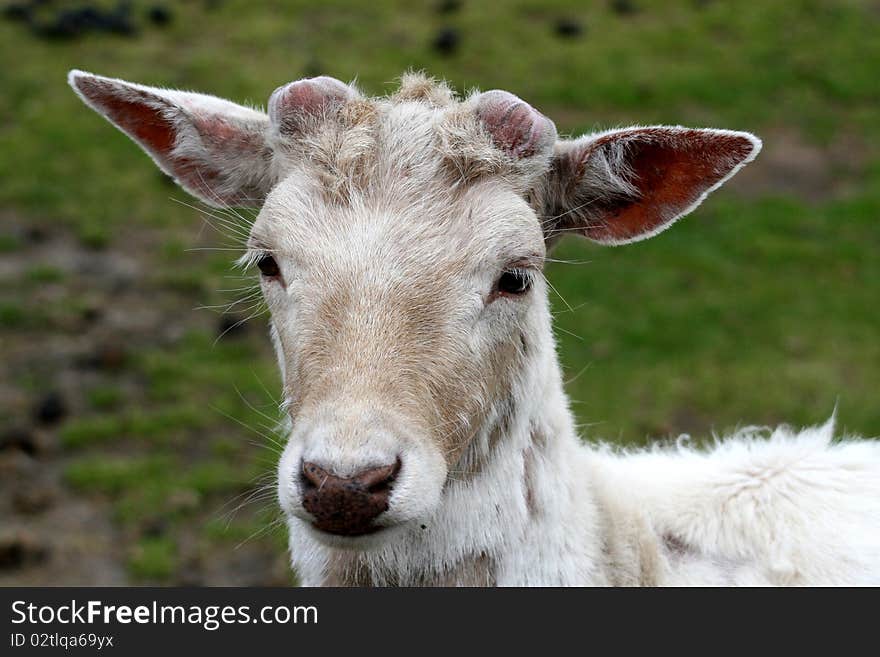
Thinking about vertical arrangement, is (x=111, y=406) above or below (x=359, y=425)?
below

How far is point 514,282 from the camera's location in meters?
4.08

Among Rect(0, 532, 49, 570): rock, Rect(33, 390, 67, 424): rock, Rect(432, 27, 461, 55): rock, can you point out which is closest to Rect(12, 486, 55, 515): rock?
Rect(0, 532, 49, 570): rock

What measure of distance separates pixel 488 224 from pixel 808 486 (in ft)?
7.08

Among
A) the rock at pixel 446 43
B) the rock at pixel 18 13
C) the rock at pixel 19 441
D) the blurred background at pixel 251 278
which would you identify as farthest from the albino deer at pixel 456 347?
the rock at pixel 18 13

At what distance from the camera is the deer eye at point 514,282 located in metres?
4.04

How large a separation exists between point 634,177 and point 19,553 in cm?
593

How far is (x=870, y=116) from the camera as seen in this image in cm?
1605

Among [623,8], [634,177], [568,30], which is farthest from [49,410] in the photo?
[623,8]

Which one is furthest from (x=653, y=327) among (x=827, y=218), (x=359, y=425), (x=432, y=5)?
(x=432, y=5)

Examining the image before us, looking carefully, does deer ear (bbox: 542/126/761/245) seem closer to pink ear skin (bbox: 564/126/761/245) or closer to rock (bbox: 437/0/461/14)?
pink ear skin (bbox: 564/126/761/245)

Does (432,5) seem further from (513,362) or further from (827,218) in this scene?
(513,362)

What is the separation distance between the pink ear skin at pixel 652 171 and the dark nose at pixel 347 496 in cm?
170

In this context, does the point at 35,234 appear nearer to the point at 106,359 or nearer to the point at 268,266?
the point at 106,359

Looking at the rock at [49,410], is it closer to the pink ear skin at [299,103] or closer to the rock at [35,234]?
the rock at [35,234]
